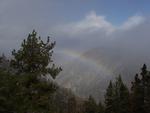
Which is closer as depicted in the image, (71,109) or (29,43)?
(29,43)

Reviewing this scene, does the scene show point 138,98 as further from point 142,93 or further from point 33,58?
point 33,58

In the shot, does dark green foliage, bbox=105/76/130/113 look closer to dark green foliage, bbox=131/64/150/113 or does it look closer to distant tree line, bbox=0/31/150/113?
dark green foliage, bbox=131/64/150/113

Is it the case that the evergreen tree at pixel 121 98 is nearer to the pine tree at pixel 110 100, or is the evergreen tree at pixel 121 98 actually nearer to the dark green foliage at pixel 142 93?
the pine tree at pixel 110 100

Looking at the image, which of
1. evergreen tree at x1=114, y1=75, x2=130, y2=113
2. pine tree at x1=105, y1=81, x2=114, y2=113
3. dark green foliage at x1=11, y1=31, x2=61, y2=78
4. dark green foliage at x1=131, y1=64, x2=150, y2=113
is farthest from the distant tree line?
pine tree at x1=105, y1=81, x2=114, y2=113

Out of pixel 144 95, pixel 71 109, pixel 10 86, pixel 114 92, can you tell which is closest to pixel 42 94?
pixel 10 86

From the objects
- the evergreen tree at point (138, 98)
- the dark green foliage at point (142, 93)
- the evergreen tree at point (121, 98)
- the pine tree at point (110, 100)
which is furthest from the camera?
the pine tree at point (110, 100)

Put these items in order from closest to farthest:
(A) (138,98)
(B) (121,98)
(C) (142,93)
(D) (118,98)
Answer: (C) (142,93), (A) (138,98), (B) (121,98), (D) (118,98)

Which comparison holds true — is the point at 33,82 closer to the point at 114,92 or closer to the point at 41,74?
the point at 41,74

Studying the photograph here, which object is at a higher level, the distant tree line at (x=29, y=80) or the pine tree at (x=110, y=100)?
the pine tree at (x=110, y=100)

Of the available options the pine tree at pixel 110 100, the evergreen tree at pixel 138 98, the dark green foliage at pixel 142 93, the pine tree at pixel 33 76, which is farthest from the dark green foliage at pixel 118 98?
the pine tree at pixel 33 76

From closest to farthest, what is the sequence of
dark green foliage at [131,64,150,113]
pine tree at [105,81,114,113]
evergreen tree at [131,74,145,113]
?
1. dark green foliage at [131,64,150,113]
2. evergreen tree at [131,74,145,113]
3. pine tree at [105,81,114,113]

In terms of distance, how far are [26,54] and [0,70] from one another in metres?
4.02

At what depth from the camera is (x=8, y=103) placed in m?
32.4

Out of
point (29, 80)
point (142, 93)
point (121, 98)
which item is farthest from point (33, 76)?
point (121, 98)
